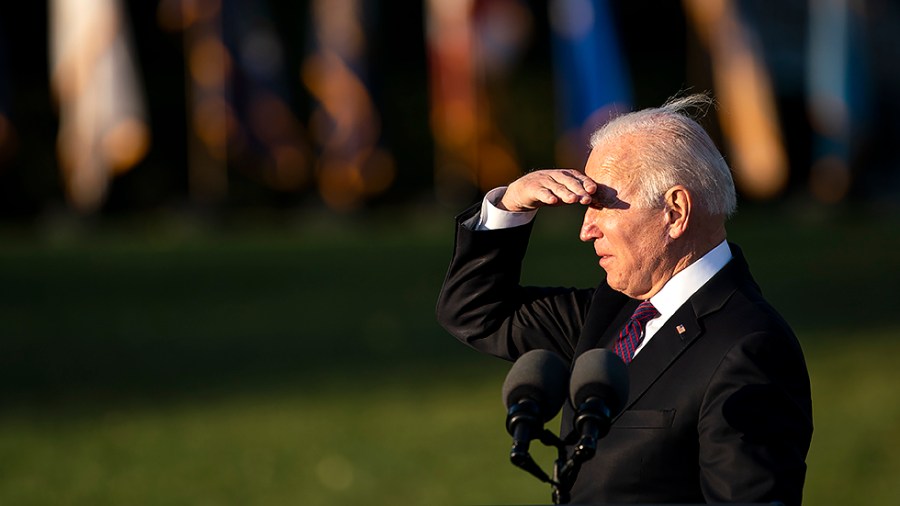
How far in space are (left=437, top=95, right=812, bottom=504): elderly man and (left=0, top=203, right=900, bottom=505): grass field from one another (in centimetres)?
480

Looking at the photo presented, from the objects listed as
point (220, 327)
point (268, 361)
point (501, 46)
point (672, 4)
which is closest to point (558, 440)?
point (268, 361)

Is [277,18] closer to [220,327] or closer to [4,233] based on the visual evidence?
[4,233]

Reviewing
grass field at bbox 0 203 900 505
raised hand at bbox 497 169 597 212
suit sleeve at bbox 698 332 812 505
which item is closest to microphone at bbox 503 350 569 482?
suit sleeve at bbox 698 332 812 505

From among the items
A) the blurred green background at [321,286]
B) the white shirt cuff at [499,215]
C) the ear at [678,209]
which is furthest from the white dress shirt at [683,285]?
the blurred green background at [321,286]

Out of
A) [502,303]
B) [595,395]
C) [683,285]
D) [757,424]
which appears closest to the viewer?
[595,395]

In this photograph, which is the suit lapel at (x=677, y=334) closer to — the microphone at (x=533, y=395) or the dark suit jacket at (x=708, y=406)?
the dark suit jacket at (x=708, y=406)

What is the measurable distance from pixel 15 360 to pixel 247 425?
12.1 ft

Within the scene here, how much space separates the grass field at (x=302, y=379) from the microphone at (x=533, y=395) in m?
5.32

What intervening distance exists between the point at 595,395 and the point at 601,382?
3 centimetres

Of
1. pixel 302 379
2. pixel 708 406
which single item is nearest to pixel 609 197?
pixel 708 406

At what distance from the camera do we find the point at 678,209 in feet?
11.3

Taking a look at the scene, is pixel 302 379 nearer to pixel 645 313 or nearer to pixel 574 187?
pixel 645 313

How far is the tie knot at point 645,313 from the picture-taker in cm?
357

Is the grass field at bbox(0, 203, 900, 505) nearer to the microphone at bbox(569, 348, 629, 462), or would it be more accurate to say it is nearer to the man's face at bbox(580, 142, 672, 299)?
the man's face at bbox(580, 142, 672, 299)
